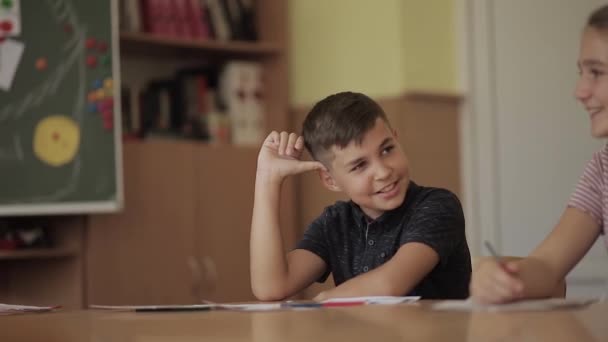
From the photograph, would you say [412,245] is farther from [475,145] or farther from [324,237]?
[475,145]

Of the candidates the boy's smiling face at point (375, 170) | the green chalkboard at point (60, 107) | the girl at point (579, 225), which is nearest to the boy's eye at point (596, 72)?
the girl at point (579, 225)

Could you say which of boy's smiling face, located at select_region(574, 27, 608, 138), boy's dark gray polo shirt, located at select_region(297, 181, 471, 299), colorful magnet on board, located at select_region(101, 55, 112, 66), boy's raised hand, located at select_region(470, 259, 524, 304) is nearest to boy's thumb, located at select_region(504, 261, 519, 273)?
boy's raised hand, located at select_region(470, 259, 524, 304)

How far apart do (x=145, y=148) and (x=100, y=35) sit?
18.2 inches

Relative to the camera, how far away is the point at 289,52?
4.10 m

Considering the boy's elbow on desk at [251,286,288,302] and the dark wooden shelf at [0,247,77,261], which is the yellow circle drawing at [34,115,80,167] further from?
the boy's elbow on desk at [251,286,288,302]

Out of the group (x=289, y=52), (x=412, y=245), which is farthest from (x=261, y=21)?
(x=412, y=245)

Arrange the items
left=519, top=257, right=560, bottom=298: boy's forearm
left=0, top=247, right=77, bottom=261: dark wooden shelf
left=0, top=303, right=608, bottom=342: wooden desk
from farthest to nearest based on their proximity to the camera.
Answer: left=0, top=247, right=77, bottom=261: dark wooden shelf
left=519, top=257, right=560, bottom=298: boy's forearm
left=0, top=303, right=608, bottom=342: wooden desk

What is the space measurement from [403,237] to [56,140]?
192cm

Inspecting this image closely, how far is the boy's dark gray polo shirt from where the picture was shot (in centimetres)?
176

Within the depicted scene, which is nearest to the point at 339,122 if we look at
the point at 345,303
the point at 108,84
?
the point at 345,303

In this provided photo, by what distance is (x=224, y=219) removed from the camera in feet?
12.6

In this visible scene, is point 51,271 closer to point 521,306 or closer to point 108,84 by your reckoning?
point 108,84

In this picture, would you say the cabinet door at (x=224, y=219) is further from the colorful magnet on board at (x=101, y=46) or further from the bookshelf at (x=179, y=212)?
the colorful magnet on board at (x=101, y=46)

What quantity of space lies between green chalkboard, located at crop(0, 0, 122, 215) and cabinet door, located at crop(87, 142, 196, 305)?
18cm
